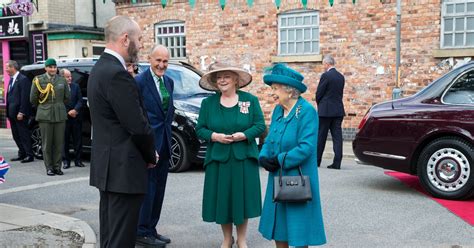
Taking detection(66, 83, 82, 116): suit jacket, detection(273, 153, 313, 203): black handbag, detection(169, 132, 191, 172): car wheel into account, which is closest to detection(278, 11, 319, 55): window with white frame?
detection(169, 132, 191, 172): car wheel

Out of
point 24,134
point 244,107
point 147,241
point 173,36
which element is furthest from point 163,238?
point 173,36

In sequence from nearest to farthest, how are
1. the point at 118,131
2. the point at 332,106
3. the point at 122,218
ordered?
the point at 118,131, the point at 122,218, the point at 332,106

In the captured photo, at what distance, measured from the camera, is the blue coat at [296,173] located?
416 centimetres

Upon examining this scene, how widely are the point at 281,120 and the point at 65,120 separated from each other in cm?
641

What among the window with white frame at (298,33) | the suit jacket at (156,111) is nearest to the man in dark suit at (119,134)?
the suit jacket at (156,111)

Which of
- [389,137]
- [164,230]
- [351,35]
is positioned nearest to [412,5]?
[351,35]

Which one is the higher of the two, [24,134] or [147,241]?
[24,134]

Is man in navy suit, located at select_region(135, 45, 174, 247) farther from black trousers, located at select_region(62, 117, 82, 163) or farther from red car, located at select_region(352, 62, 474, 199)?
black trousers, located at select_region(62, 117, 82, 163)

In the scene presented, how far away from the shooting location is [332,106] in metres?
9.88

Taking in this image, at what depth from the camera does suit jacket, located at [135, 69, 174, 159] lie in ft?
17.3

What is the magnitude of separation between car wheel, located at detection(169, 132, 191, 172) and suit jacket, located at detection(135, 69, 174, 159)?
3975 mm

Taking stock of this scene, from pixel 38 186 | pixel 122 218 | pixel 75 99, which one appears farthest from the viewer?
pixel 75 99

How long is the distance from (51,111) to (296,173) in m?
6.50

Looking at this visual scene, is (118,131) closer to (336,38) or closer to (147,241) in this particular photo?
(147,241)
